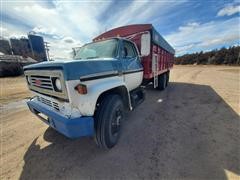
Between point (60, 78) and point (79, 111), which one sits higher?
point (60, 78)

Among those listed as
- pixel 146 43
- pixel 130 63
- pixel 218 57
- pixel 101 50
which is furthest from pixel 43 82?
pixel 218 57

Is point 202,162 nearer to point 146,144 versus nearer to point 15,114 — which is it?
point 146,144

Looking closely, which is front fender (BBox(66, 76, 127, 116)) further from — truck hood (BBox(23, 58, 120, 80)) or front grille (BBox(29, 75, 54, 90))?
front grille (BBox(29, 75, 54, 90))

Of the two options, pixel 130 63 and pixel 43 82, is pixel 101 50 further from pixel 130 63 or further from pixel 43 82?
pixel 43 82

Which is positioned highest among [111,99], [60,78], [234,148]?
[60,78]

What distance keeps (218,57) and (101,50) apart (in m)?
41.0

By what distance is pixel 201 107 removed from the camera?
486cm

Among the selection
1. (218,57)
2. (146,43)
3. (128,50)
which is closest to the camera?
(146,43)

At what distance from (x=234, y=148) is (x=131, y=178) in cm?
215

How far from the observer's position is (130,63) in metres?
3.54

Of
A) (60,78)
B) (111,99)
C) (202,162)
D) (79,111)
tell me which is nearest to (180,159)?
(202,162)

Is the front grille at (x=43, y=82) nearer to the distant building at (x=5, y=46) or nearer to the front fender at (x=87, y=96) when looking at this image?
the front fender at (x=87, y=96)

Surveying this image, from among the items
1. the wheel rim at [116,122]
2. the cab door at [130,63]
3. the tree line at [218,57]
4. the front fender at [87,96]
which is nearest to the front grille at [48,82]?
the front fender at [87,96]

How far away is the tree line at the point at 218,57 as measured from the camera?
102 ft
